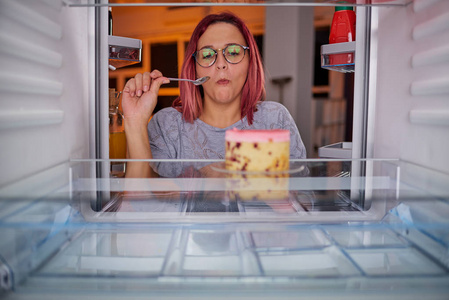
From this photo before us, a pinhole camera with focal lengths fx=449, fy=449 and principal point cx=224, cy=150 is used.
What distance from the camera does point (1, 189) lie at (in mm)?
681

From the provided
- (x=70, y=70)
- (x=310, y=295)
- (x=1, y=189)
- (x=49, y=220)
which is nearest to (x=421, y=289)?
(x=310, y=295)

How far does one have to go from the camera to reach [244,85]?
2107mm

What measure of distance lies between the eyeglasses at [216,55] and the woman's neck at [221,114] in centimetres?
21

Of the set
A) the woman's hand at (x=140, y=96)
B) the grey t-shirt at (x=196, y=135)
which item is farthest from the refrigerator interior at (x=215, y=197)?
the grey t-shirt at (x=196, y=135)

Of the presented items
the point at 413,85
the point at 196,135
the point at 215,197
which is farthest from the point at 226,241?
the point at 196,135

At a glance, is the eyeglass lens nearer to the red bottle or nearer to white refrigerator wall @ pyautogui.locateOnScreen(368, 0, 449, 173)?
the red bottle

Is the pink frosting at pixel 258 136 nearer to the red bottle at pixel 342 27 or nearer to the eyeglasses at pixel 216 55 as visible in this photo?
the red bottle at pixel 342 27

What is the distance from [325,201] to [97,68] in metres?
0.69

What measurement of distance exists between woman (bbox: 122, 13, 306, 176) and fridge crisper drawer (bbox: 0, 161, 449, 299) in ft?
3.49

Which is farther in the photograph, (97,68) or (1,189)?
(97,68)

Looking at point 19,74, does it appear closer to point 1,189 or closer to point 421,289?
point 1,189

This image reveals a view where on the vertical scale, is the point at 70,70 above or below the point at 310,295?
above

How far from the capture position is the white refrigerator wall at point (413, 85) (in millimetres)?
892

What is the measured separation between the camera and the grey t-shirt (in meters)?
1.89
